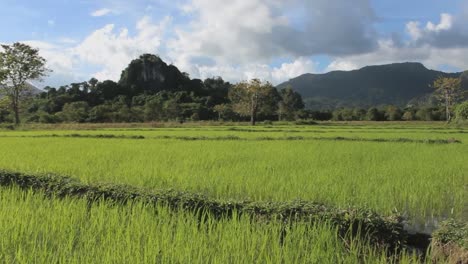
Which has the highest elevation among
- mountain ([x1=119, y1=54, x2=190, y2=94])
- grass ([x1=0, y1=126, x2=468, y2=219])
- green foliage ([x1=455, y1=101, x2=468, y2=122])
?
mountain ([x1=119, y1=54, x2=190, y2=94])

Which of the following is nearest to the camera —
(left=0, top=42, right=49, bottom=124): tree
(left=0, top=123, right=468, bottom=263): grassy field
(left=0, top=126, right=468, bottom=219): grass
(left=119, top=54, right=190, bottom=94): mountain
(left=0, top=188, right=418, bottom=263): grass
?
(left=0, top=188, right=418, bottom=263): grass

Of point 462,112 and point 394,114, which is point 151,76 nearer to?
point 394,114

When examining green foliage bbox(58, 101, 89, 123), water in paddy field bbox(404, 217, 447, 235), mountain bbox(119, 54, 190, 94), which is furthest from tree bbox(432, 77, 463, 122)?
mountain bbox(119, 54, 190, 94)

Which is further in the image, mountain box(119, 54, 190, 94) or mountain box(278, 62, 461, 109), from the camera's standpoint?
mountain box(278, 62, 461, 109)

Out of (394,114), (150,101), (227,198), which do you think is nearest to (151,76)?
(150,101)

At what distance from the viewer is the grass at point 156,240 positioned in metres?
2.74

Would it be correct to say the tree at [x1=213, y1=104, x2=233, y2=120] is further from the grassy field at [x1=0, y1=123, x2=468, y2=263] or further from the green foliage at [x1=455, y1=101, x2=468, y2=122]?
the green foliage at [x1=455, y1=101, x2=468, y2=122]

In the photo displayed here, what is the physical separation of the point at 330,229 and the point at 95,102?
50.5 metres

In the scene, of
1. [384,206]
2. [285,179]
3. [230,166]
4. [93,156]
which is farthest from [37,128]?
[384,206]

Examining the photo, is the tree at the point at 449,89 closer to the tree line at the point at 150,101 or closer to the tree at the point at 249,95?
the tree line at the point at 150,101

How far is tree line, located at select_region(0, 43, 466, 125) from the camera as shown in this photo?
3073 cm

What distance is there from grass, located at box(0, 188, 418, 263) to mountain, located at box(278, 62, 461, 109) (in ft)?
454

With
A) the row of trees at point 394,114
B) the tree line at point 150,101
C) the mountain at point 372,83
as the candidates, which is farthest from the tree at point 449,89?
the mountain at point 372,83

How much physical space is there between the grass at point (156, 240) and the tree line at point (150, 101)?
26.1m
